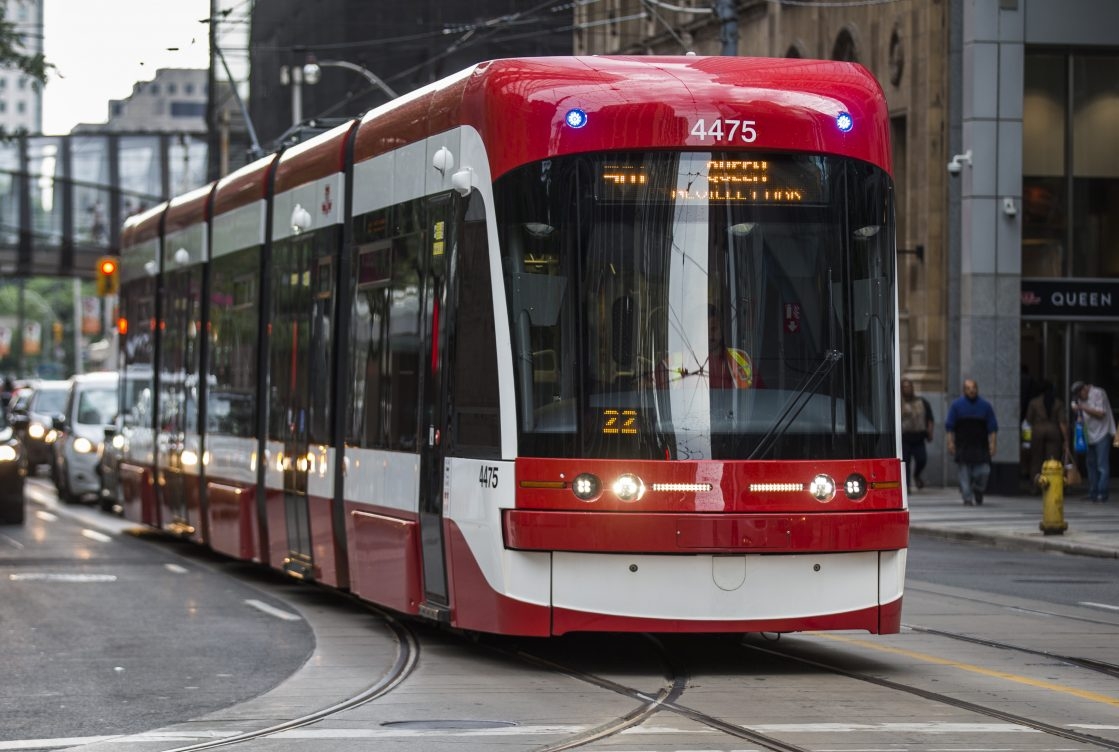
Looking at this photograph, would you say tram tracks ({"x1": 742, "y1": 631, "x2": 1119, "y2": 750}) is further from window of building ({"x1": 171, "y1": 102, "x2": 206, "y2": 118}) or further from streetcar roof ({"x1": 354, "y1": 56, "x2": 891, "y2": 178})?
window of building ({"x1": 171, "y1": 102, "x2": 206, "y2": 118})

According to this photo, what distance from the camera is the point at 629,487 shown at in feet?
35.1

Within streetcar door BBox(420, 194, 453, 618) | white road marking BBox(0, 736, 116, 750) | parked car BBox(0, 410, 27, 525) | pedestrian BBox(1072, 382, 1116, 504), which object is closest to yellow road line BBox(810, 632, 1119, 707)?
streetcar door BBox(420, 194, 453, 618)

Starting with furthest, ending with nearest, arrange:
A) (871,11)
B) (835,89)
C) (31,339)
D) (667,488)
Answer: (31,339) < (871,11) < (835,89) < (667,488)

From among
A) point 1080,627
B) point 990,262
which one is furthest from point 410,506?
point 990,262

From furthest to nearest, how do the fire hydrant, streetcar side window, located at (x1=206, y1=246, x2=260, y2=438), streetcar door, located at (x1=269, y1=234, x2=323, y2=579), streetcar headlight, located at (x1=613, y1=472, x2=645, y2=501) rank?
the fire hydrant, streetcar side window, located at (x1=206, y1=246, x2=260, y2=438), streetcar door, located at (x1=269, y1=234, x2=323, y2=579), streetcar headlight, located at (x1=613, y1=472, x2=645, y2=501)

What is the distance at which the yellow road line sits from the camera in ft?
34.3

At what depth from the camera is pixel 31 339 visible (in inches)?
4587

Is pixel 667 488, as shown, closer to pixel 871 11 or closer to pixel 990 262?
pixel 990 262

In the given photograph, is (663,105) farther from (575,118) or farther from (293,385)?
(293,385)

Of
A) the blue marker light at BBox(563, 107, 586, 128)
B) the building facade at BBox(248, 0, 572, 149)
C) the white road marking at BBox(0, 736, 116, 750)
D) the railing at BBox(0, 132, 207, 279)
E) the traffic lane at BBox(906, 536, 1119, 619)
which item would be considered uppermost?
the building facade at BBox(248, 0, 572, 149)

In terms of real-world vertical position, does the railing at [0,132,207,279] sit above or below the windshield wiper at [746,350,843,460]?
above

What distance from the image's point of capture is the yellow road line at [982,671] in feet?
34.3

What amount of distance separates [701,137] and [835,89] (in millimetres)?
931

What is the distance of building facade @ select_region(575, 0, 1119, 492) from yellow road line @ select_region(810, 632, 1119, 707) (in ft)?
65.5
